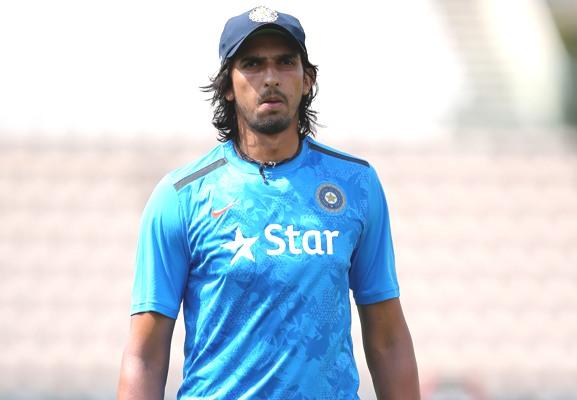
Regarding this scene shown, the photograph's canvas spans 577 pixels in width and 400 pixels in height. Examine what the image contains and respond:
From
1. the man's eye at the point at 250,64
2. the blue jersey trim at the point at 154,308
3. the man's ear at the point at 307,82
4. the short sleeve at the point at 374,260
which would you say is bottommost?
the blue jersey trim at the point at 154,308

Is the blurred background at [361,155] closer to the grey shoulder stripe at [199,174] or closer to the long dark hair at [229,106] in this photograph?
the long dark hair at [229,106]

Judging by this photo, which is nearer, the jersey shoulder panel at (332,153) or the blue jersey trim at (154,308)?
the blue jersey trim at (154,308)

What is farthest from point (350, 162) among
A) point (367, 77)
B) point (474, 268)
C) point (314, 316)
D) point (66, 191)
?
point (367, 77)

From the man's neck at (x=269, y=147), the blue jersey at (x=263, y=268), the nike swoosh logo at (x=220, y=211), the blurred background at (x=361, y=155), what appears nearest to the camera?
the blue jersey at (x=263, y=268)

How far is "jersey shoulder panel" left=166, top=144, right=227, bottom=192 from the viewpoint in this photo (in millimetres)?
3156

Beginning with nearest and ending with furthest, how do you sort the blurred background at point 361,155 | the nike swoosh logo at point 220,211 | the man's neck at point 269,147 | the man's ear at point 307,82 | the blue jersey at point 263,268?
the blue jersey at point 263,268 < the nike swoosh logo at point 220,211 < the man's neck at point 269,147 < the man's ear at point 307,82 < the blurred background at point 361,155

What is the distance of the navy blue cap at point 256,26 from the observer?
3109mm

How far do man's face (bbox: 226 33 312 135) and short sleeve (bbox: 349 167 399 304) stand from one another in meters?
0.33

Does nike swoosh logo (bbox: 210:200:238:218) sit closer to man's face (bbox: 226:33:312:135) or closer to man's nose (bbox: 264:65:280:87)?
man's face (bbox: 226:33:312:135)

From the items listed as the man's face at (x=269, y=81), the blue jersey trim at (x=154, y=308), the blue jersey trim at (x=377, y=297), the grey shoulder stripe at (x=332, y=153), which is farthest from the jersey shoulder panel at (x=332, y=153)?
the blue jersey trim at (x=154, y=308)

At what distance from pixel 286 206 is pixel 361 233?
24 cm

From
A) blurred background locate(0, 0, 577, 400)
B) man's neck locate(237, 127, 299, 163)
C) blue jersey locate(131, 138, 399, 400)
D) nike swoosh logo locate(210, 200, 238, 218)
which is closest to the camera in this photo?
blue jersey locate(131, 138, 399, 400)

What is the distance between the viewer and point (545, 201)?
10.9 meters

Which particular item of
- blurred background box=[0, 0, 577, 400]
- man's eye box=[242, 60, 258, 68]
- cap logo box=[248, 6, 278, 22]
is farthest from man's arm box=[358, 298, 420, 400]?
blurred background box=[0, 0, 577, 400]
